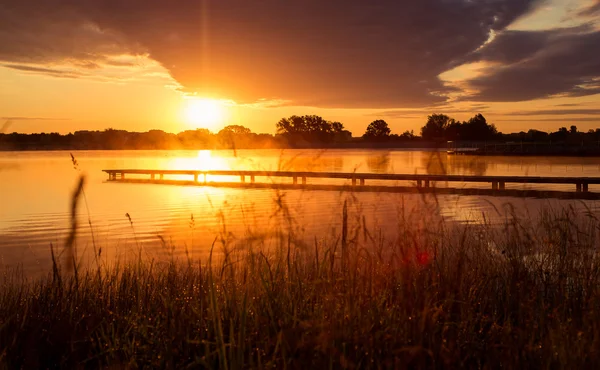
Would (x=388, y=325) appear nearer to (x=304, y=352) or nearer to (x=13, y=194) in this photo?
(x=304, y=352)

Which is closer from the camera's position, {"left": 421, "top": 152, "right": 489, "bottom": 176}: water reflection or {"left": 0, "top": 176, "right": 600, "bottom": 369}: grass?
{"left": 0, "top": 176, "right": 600, "bottom": 369}: grass

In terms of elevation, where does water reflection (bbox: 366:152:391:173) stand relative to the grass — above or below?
above

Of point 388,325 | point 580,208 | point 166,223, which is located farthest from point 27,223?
point 580,208

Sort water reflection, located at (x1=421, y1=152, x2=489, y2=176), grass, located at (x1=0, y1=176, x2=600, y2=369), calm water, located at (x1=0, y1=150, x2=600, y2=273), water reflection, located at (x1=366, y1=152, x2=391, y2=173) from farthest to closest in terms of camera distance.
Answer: calm water, located at (x1=0, y1=150, x2=600, y2=273)
water reflection, located at (x1=366, y1=152, x2=391, y2=173)
water reflection, located at (x1=421, y1=152, x2=489, y2=176)
grass, located at (x1=0, y1=176, x2=600, y2=369)

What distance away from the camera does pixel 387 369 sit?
10.7 feet

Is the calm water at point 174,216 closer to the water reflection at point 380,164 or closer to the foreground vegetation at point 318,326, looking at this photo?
the water reflection at point 380,164

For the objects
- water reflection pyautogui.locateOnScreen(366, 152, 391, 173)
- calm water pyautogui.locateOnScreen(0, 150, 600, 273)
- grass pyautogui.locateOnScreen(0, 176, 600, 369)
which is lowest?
calm water pyautogui.locateOnScreen(0, 150, 600, 273)

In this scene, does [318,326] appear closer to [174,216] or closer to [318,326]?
[318,326]

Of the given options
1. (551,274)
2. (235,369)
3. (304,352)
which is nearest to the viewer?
(235,369)

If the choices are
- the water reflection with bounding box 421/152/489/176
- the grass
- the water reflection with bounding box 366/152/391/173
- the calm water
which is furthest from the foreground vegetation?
the water reflection with bounding box 366/152/391/173

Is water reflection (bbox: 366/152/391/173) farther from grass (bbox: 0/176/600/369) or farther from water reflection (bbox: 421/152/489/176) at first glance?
grass (bbox: 0/176/600/369)

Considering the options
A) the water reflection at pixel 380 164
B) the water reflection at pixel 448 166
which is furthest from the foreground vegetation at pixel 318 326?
the water reflection at pixel 380 164

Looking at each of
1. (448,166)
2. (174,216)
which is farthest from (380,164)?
(448,166)

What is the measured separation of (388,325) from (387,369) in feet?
1.60
